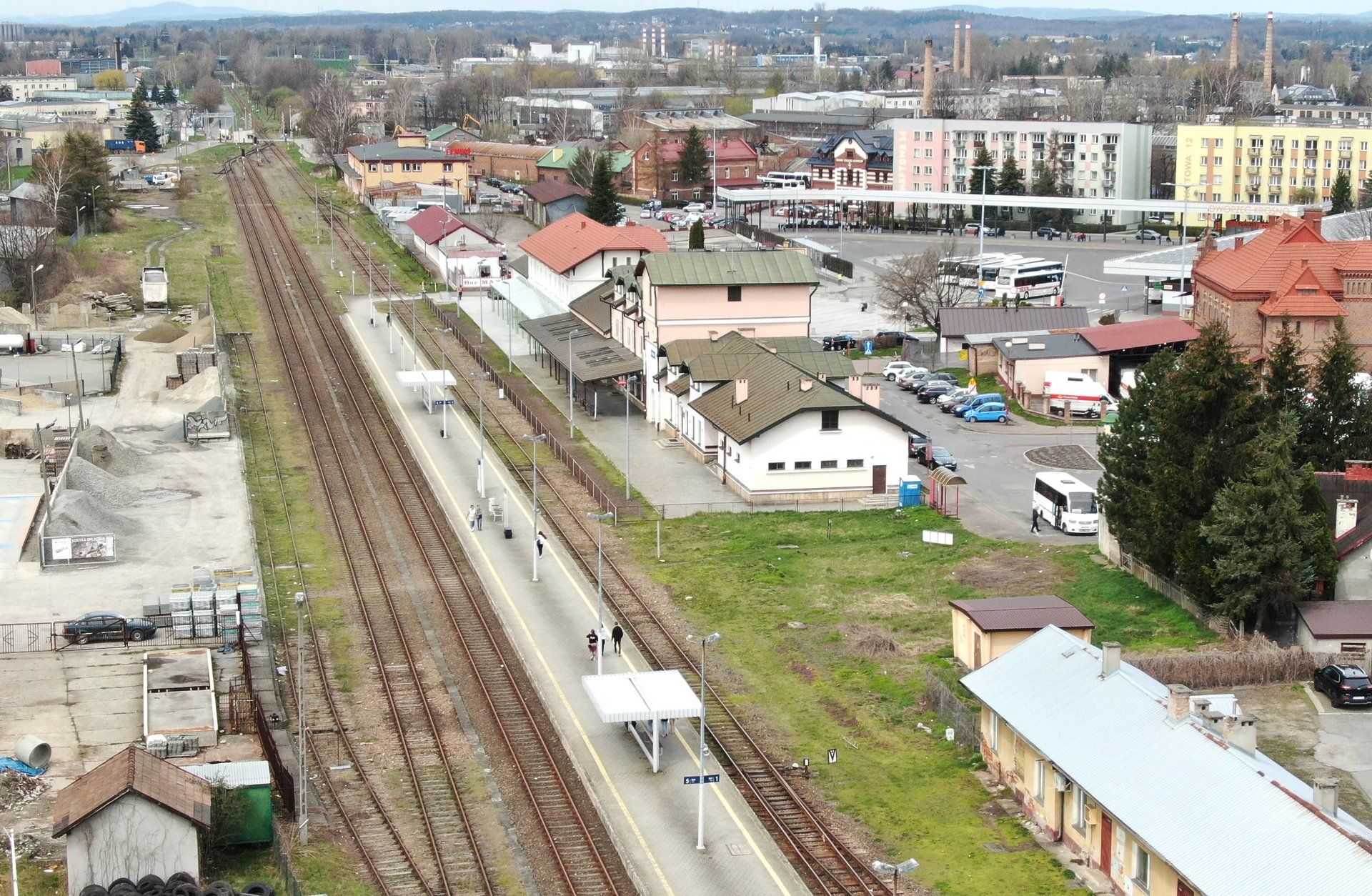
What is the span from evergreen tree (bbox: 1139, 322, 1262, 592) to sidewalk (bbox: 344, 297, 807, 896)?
12463 mm

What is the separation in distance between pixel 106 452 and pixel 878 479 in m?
23.6

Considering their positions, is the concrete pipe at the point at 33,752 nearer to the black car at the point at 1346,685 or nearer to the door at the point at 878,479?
the black car at the point at 1346,685

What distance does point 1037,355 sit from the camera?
2621 inches

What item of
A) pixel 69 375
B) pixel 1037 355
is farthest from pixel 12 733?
pixel 1037 355

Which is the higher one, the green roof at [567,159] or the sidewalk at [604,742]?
the green roof at [567,159]

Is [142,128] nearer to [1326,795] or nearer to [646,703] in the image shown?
[646,703]

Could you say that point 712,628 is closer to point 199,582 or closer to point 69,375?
point 199,582

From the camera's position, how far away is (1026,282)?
3509 inches

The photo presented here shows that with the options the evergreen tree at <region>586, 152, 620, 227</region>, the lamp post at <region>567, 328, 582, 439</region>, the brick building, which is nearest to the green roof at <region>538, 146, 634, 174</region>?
the evergreen tree at <region>586, 152, 620, 227</region>

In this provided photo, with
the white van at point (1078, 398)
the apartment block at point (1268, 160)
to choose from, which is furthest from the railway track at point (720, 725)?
the apartment block at point (1268, 160)

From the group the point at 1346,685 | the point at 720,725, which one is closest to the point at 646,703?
the point at 720,725

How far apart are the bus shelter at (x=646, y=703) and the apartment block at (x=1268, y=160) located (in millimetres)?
95573

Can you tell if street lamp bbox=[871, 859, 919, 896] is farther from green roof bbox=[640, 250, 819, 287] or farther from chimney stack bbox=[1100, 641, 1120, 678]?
green roof bbox=[640, 250, 819, 287]

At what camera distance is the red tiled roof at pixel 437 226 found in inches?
3836
